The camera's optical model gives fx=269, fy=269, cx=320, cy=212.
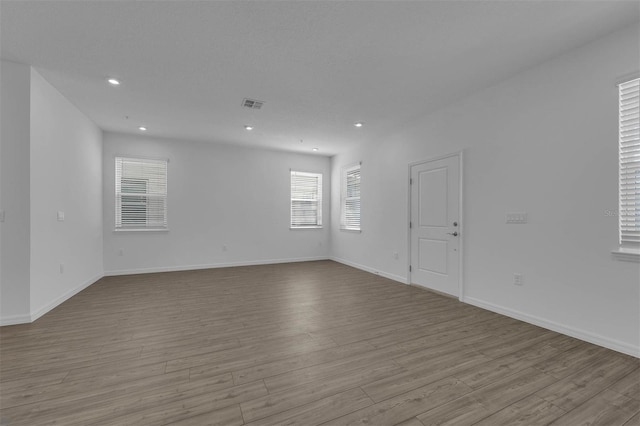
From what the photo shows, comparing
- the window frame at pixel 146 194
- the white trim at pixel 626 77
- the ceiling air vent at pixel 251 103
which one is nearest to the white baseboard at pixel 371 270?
the white trim at pixel 626 77

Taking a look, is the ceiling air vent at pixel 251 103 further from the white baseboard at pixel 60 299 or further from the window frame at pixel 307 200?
the white baseboard at pixel 60 299

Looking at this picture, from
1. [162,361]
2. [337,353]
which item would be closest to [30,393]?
[162,361]

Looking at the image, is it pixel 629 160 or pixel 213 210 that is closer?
pixel 629 160

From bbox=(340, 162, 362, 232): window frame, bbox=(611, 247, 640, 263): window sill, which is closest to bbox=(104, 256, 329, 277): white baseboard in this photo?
bbox=(340, 162, 362, 232): window frame

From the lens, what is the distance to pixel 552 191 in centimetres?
288

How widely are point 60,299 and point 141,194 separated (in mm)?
2523

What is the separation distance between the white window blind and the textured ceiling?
0.64m

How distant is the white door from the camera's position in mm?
3947

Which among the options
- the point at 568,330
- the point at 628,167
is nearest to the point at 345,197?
→ the point at 568,330

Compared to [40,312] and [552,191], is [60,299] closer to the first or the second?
[40,312]

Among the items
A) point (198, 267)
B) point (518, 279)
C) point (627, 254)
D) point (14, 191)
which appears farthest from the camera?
point (198, 267)

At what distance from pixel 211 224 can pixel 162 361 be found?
4235 millimetres

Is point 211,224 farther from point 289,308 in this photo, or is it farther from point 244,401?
point 244,401

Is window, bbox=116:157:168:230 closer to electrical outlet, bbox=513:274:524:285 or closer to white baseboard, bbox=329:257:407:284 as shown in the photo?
white baseboard, bbox=329:257:407:284
